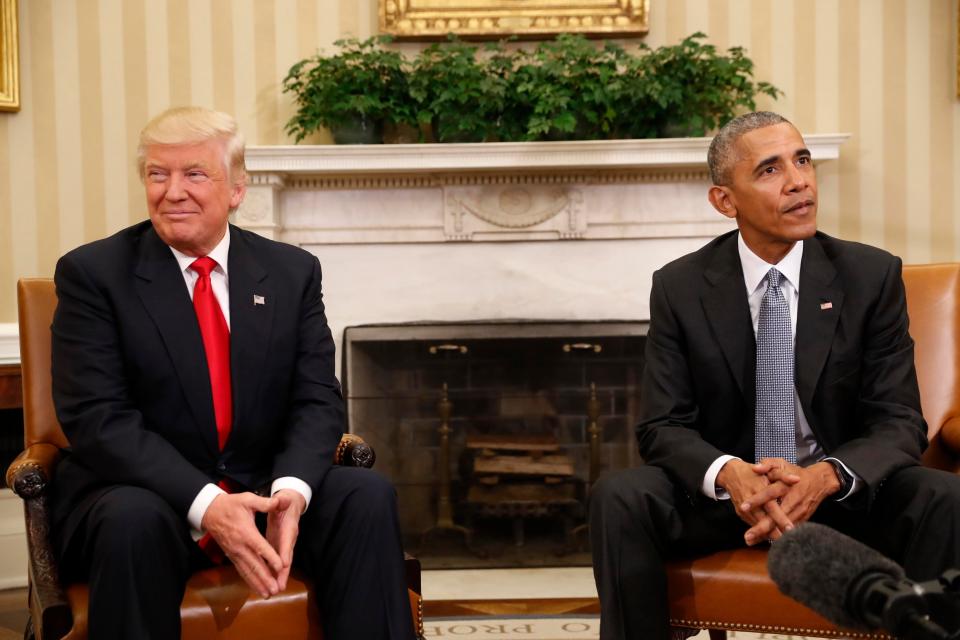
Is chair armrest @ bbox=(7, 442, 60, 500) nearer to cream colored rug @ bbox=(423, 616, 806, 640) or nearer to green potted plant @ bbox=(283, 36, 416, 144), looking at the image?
cream colored rug @ bbox=(423, 616, 806, 640)

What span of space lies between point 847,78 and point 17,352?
3.33 metres

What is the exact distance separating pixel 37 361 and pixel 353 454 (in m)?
0.78

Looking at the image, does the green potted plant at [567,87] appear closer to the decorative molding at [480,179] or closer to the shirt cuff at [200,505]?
the decorative molding at [480,179]

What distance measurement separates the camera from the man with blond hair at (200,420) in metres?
1.85

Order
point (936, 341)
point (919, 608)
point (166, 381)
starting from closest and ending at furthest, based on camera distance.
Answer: point (919, 608), point (166, 381), point (936, 341)

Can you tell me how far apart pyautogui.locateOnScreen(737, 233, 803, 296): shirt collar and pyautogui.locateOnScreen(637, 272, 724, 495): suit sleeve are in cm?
18

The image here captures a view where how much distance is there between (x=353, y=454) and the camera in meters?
2.29

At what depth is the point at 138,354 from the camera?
2096 mm

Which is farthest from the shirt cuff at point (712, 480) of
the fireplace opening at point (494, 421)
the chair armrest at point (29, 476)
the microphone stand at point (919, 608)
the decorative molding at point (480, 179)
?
the decorative molding at point (480, 179)

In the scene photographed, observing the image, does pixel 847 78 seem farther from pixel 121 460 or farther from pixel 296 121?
pixel 121 460

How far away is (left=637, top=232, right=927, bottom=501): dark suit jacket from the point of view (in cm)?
217

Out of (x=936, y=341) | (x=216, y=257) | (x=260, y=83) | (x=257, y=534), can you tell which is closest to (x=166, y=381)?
(x=216, y=257)

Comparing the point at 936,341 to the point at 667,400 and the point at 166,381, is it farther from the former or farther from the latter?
the point at 166,381

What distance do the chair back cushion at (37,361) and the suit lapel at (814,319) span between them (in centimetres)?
165
